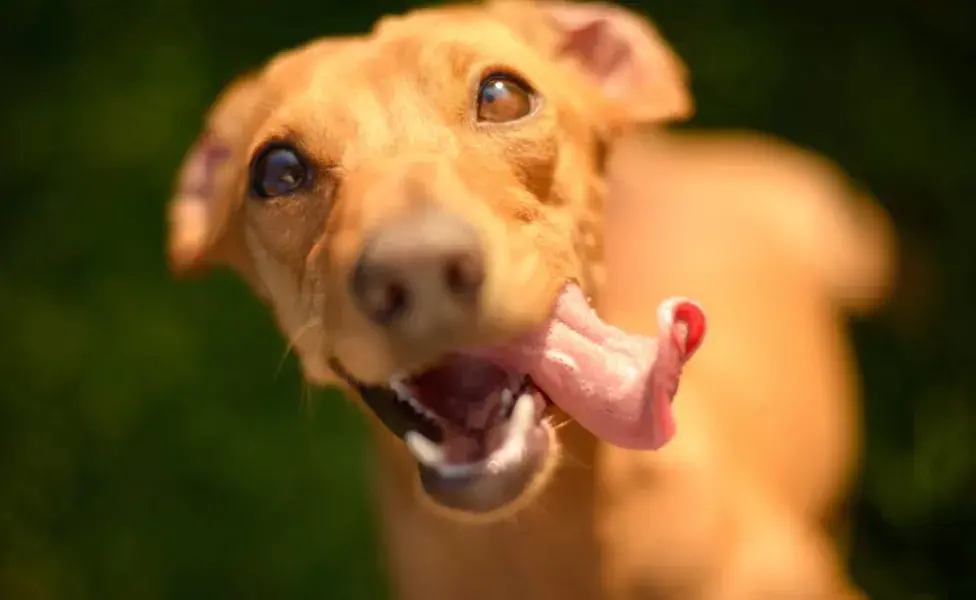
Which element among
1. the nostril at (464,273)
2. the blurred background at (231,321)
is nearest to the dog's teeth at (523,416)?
the nostril at (464,273)

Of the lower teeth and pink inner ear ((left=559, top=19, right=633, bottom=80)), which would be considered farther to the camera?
pink inner ear ((left=559, top=19, right=633, bottom=80))

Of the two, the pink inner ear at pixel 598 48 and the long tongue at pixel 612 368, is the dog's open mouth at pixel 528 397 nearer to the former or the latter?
the long tongue at pixel 612 368

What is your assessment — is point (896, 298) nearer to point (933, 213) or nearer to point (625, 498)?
point (933, 213)

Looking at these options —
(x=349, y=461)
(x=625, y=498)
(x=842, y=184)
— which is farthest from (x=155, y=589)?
(x=842, y=184)

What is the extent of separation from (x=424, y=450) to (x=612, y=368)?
0.29m

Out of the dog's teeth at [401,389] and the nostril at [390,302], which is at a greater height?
the nostril at [390,302]

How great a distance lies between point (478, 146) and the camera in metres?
1.45

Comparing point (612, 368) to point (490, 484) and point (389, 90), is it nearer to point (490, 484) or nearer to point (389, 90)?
point (490, 484)

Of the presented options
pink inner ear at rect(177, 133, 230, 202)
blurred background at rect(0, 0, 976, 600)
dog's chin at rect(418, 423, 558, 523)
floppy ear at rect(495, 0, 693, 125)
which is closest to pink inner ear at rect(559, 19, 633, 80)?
floppy ear at rect(495, 0, 693, 125)

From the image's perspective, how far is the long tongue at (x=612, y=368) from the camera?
1.37m

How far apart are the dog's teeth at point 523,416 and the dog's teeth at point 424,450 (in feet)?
0.35

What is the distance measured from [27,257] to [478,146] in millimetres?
2532

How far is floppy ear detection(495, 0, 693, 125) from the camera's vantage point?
1810mm

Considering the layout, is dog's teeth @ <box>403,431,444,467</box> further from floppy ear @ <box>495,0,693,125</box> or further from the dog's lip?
floppy ear @ <box>495,0,693,125</box>
